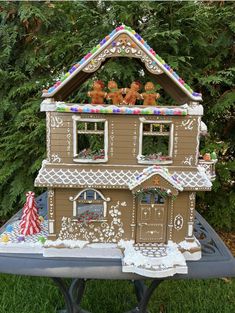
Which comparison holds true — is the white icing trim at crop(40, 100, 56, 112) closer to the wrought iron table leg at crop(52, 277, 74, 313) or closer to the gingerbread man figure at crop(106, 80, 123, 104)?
the gingerbread man figure at crop(106, 80, 123, 104)

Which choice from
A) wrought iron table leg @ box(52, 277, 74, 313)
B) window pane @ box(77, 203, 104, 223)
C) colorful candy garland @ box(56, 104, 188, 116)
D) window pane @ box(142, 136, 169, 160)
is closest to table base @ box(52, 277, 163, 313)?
wrought iron table leg @ box(52, 277, 74, 313)

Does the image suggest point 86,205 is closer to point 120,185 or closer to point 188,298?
point 120,185

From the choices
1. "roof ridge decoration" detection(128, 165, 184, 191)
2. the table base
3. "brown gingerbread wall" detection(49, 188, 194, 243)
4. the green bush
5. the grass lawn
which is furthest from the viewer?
the green bush

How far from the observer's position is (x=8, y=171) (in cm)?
346

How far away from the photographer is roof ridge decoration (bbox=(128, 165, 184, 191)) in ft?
5.66

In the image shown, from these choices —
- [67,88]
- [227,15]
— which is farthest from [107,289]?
[227,15]

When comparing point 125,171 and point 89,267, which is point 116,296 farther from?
point 125,171

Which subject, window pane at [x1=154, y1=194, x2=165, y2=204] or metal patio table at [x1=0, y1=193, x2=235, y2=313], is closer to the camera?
metal patio table at [x1=0, y1=193, x2=235, y2=313]

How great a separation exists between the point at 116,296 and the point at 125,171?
5.20 feet

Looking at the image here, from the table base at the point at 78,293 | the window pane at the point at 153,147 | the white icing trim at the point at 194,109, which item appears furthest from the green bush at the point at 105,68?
the white icing trim at the point at 194,109

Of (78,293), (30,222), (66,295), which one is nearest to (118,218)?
(30,222)

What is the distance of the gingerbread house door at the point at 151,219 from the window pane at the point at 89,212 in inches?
8.3

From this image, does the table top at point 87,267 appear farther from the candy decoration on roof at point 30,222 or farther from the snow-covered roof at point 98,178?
the snow-covered roof at point 98,178

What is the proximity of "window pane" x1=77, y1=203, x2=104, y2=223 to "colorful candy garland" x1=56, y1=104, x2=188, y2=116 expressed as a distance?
0.50 metres
